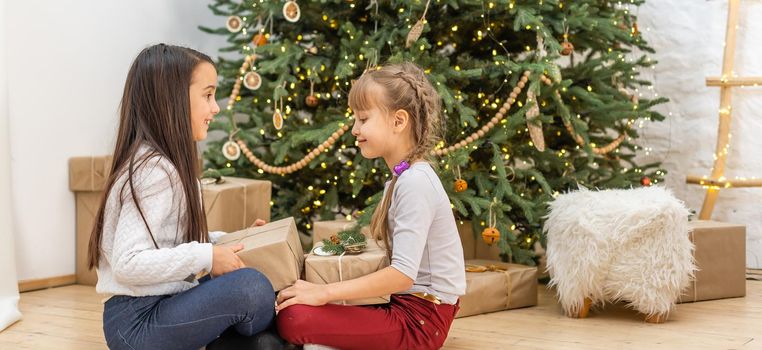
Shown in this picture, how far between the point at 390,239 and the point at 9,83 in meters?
1.70

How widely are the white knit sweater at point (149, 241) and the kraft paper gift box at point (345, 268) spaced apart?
0.90ft

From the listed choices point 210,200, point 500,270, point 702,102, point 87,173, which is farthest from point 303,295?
point 702,102

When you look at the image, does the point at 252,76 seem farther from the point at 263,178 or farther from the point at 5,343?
the point at 5,343

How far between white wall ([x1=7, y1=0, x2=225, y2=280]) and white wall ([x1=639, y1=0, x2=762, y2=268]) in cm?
230

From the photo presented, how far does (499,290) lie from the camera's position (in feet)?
9.02

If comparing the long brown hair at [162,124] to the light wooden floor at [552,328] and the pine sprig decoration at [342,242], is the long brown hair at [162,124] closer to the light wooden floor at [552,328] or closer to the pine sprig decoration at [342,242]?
the pine sprig decoration at [342,242]

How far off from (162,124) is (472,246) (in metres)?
1.61

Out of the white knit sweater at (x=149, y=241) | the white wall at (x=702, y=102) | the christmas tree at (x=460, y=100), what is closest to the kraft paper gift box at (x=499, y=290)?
the christmas tree at (x=460, y=100)

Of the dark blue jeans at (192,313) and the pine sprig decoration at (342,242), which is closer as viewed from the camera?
the dark blue jeans at (192,313)

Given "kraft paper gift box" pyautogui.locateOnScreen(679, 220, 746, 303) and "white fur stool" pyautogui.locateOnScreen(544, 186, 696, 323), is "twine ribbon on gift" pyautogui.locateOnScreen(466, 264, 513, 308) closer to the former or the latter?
"white fur stool" pyautogui.locateOnScreen(544, 186, 696, 323)

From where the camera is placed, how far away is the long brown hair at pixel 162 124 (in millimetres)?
1905

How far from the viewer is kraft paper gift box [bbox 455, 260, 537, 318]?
2670mm

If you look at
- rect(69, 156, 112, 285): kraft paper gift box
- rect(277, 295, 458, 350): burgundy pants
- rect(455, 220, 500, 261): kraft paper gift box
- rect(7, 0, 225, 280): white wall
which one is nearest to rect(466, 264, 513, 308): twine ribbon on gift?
rect(455, 220, 500, 261): kraft paper gift box

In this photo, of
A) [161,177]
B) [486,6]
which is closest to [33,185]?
[161,177]
